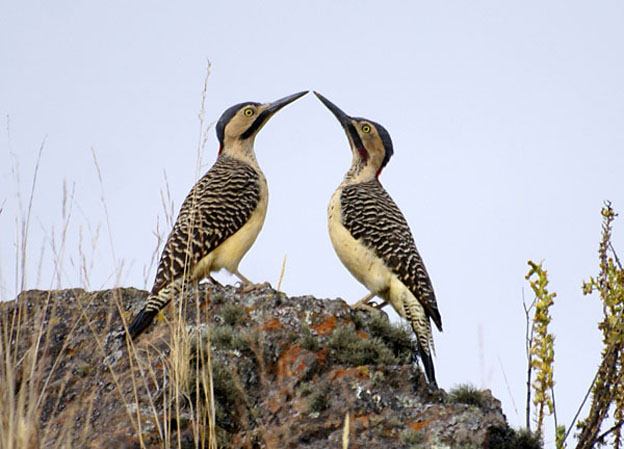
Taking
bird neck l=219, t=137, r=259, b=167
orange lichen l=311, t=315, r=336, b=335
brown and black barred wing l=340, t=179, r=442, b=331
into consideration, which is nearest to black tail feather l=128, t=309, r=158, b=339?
orange lichen l=311, t=315, r=336, b=335

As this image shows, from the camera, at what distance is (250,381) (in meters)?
4.90

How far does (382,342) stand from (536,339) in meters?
0.92

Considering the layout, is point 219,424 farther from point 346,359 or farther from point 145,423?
point 346,359

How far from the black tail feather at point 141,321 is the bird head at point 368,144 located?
284 centimetres

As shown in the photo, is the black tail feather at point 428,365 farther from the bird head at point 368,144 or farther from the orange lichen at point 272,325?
the bird head at point 368,144

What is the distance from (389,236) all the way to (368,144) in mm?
1382

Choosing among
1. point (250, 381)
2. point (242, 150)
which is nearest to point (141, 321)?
point (250, 381)

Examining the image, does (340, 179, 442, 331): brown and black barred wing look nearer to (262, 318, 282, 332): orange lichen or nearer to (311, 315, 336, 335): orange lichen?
(311, 315, 336, 335): orange lichen

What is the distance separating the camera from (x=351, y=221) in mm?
6918

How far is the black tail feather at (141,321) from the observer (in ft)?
18.2

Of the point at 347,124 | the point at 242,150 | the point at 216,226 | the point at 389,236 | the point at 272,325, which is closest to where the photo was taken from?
the point at 272,325

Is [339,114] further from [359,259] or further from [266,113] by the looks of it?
[359,259]

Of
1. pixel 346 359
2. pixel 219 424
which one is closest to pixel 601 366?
pixel 346 359

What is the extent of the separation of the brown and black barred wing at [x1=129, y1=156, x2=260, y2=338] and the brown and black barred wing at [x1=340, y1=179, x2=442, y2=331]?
0.77m
